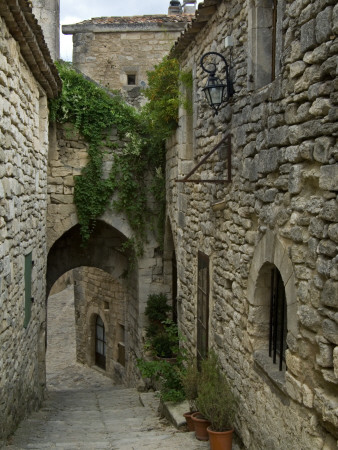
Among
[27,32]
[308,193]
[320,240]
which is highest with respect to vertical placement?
[27,32]

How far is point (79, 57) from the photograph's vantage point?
15.8 meters

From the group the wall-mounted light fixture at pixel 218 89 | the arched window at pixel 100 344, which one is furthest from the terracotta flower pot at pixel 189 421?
→ the arched window at pixel 100 344

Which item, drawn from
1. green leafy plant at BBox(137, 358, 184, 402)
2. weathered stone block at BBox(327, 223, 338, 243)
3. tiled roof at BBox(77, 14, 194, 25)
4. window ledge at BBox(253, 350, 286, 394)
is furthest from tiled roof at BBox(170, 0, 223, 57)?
tiled roof at BBox(77, 14, 194, 25)

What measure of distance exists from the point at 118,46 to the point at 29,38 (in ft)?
32.9

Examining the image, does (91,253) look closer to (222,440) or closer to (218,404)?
(218,404)

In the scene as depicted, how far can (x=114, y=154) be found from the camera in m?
10.6

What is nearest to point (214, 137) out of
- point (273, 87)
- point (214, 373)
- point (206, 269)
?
point (206, 269)

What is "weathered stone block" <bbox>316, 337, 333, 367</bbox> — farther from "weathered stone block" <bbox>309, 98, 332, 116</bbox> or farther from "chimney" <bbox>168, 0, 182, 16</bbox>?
"chimney" <bbox>168, 0, 182, 16</bbox>

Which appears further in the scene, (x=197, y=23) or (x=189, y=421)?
(x=197, y=23)

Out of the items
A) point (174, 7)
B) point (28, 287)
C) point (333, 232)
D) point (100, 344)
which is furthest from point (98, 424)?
point (174, 7)

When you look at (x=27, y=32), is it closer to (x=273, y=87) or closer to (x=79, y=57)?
(x=273, y=87)

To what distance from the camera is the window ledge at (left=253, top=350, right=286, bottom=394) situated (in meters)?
4.54

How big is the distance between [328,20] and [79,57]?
13.1m

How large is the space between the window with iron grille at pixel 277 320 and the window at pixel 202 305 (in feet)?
6.60
